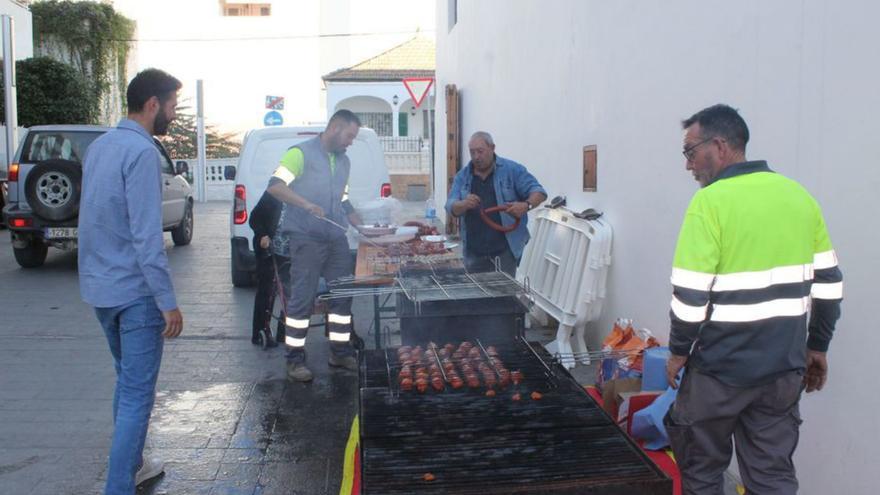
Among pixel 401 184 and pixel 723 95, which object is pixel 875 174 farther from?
pixel 401 184

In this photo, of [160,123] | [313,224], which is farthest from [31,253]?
[160,123]

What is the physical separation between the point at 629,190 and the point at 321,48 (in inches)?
1613

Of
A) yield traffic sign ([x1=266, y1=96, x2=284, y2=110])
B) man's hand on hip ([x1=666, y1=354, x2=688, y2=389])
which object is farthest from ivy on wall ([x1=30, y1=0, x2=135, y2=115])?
man's hand on hip ([x1=666, y1=354, x2=688, y2=389])

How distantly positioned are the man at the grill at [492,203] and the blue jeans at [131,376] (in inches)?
125

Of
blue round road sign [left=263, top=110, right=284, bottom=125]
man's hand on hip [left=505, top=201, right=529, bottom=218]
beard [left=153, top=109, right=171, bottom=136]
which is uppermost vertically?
blue round road sign [left=263, top=110, right=284, bottom=125]

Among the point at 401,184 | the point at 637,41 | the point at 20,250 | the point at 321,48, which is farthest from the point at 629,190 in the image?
the point at 321,48

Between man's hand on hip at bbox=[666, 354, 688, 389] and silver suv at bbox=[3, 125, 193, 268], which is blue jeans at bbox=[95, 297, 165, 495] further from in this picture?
silver suv at bbox=[3, 125, 193, 268]

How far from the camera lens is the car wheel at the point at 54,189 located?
1084cm

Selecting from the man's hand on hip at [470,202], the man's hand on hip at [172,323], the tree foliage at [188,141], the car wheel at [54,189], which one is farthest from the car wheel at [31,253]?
the tree foliage at [188,141]

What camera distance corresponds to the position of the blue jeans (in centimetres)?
364

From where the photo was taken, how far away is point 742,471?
3164 mm

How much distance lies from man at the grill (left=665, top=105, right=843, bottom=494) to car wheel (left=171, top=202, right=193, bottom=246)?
43.5 ft

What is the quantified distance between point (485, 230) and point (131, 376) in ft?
11.3

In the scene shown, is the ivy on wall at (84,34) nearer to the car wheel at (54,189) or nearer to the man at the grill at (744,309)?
the car wheel at (54,189)
